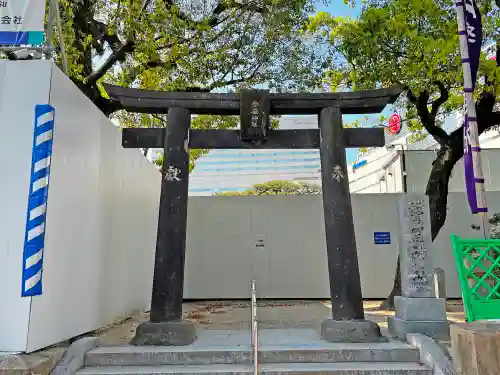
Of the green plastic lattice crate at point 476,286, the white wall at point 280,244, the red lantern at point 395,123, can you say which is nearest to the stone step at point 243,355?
the green plastic lattice crate at point 476,286

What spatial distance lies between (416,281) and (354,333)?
971mm

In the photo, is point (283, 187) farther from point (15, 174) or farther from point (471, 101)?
point (15, 174)

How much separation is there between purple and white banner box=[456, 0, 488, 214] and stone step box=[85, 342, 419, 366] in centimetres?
191

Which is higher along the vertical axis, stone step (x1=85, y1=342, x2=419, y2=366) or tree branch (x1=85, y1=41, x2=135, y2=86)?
tree branch (x1=85, y1=41, x2=135, y2=86)

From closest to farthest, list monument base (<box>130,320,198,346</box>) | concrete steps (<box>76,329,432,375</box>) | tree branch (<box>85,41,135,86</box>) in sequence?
concrete steps (<box>76,329,432,375</box>) → monument base (<box>130,320,198,346</box>) → tree branch (<box>85,41,135,86</box>)

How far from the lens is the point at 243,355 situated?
13.8 feet

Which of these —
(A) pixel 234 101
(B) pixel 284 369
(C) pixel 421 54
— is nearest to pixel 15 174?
(A) pixel 234 101

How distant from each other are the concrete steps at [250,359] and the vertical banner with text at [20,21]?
3.28 meters

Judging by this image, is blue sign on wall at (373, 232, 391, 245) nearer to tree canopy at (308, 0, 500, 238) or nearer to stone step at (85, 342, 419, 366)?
tree canopy at (308, 0, 500, 238)

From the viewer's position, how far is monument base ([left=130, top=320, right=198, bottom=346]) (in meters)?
4.56

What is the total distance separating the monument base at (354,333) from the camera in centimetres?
460

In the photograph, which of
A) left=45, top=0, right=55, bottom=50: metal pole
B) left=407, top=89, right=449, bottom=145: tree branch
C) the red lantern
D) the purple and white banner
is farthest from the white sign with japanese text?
the red lantern

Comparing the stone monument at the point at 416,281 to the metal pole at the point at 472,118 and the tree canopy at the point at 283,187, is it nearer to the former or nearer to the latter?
the metal pole at the point at 472,118

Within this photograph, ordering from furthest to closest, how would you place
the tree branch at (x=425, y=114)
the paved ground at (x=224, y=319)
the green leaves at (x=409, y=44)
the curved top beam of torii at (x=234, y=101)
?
the tree branch at (x=425, y=114), the green leaves at (x=409, y=44), the curved top beam of torii at (x=234, y=101), the paved ground at (x=224, y=319)
